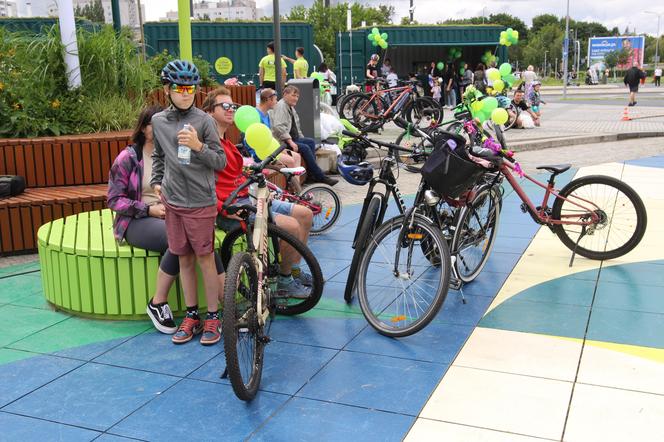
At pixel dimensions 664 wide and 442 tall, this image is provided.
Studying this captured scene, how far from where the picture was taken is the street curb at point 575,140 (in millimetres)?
14680

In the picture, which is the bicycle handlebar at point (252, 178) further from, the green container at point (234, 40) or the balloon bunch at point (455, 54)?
the balloon bunch at point (455, 54)

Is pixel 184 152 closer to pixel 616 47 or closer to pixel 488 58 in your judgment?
pixel 488 58

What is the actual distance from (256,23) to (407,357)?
783 inches

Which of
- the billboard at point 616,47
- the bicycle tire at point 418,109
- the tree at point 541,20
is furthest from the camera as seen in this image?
the tree at point 541,20

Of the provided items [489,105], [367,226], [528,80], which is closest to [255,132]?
[367,226]

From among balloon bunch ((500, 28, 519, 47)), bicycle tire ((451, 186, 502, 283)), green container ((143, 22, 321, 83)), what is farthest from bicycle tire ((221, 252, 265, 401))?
balloon bunch ((500, 28, 519, 47))

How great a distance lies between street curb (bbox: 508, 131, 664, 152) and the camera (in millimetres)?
14680

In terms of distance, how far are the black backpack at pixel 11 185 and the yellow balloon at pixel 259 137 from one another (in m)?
3.01

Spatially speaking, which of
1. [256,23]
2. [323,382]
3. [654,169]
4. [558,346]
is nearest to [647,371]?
[558,346]

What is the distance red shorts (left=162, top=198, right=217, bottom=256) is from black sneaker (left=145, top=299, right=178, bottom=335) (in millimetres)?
498

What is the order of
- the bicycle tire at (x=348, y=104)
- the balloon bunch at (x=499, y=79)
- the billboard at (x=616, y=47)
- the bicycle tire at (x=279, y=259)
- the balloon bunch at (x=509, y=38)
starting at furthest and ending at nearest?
the billboard at (x=616, y=47), the balloon bunch at (x=509, y=38), the bicycle tire at (x=348, y=104), the balloon bunch at (x=499, y=79), the bicycle tire at (x=279, y=259)

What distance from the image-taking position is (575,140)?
15.4m

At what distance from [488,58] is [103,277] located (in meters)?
26.1

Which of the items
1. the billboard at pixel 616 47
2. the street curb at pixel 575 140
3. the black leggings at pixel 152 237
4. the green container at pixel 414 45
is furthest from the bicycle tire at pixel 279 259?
the billboard at pixel 616 47
